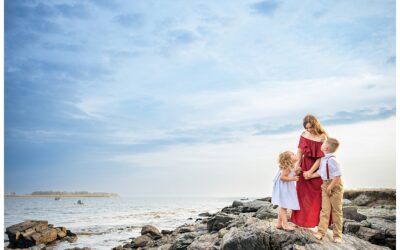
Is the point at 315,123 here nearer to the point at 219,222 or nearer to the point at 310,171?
the point at 310,171

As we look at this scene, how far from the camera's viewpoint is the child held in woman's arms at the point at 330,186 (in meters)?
6.81

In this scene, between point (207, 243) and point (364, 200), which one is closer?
point (207, 243)

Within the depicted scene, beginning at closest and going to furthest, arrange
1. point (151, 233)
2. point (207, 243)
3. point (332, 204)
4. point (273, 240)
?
point (332, 204), point (273, 240), point (207, 243), point (151, 233)

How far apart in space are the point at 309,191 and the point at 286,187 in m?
0.42

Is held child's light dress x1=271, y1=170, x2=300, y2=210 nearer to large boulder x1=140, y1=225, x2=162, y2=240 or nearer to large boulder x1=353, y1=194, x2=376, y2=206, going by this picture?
large boulder x1=140, y1=225, x2=162, y2=240

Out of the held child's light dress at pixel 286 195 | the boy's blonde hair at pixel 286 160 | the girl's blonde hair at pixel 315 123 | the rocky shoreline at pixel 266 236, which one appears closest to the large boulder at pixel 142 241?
the rocky shoreline at pixel 266 236

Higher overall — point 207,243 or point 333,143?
point 333,143

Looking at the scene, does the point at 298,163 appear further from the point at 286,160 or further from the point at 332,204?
the point at 332,204

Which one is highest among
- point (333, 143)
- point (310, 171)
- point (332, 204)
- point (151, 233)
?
point (333, 143)

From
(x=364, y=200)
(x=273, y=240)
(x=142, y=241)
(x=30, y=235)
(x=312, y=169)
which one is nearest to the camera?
(x=312, y=169)

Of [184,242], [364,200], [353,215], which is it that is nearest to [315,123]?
[184,242]

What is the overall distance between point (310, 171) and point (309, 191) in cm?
40

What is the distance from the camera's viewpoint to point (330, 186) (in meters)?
6.82

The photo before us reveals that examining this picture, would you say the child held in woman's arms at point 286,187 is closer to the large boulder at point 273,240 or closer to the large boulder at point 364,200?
the large boulder at point 273,240
